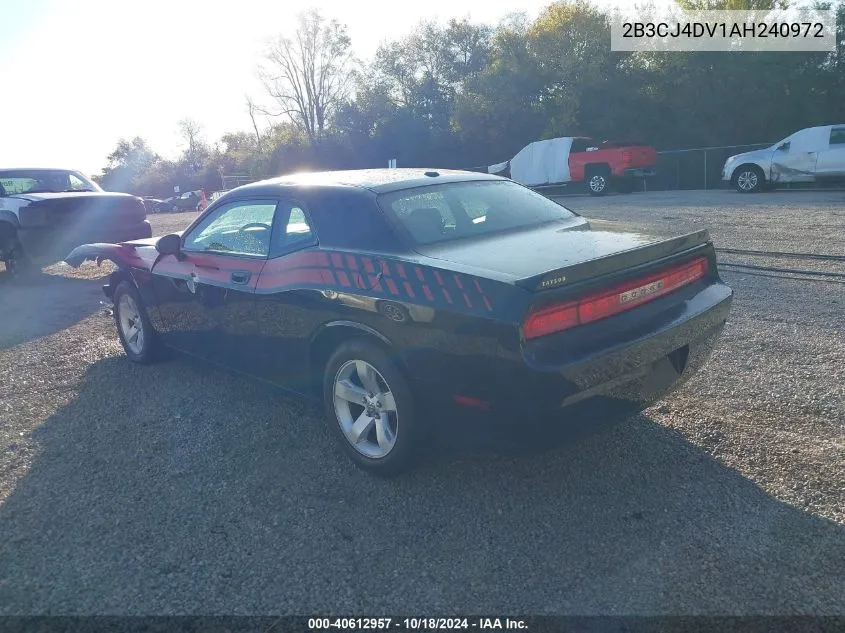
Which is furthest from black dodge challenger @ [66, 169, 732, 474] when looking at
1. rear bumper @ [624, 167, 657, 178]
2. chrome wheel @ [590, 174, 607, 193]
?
chrome wheel @ [590, 174, 607, 193]

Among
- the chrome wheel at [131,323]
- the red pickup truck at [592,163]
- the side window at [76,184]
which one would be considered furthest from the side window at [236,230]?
the red pickup truck at [592,163]

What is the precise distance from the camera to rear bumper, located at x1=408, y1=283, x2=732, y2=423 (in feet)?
8.57

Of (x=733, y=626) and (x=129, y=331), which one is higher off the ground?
(x=129, y=331)

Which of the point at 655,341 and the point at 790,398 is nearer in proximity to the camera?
the point at 655,341

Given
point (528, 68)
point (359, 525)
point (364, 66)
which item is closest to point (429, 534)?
point (359, 525)

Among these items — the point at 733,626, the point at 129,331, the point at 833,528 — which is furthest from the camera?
the point at 129,331

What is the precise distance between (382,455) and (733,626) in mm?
1637

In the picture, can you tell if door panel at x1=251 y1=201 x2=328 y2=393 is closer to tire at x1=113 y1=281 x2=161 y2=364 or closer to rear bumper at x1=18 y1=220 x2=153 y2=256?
tire at x1=113 y1=281 x2=161 y2=364

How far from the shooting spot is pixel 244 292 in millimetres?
3939

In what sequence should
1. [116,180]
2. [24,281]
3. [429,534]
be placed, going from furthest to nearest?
[116,180] → [24,281] → [429,534]

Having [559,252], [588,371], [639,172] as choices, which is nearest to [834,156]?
[639,172]

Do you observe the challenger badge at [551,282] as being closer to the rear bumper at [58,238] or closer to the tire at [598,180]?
the rear bumper at [58,238]

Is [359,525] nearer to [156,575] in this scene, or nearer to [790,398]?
[156,575]

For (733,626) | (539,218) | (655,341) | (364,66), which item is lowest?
(733,626)
